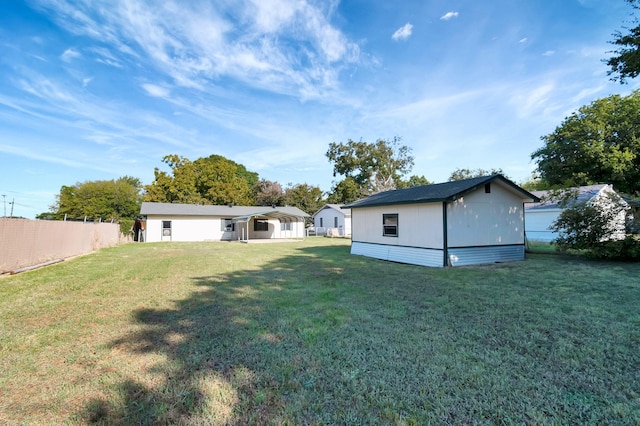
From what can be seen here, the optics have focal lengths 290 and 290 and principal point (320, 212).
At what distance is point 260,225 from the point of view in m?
27.2

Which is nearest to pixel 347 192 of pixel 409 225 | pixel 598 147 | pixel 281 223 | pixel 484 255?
pixel 281 223

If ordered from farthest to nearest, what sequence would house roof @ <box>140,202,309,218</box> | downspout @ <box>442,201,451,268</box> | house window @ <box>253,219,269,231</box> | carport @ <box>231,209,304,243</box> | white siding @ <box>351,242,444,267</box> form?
house window @ <box>253,219,269,231</box> < carport @ <box>231,209,304,243</box> < house roof @ <box>140,202,309,218</box> < white siding @ <box>351,242,444,267</box> < downspout @ <box>442,201,451,268</box>

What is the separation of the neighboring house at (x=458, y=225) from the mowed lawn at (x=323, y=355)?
3515 millimetres

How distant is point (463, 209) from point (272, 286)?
24.2 feet

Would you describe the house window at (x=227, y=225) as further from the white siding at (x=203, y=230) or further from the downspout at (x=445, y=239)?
the downspout at (x=445, y=239)

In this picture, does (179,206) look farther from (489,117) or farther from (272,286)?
(489,117)

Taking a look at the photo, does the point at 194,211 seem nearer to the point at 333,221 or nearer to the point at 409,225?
the point at 333,221

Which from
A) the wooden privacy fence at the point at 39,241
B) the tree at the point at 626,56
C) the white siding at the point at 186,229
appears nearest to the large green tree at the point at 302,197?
the white siding at the point at 186,229

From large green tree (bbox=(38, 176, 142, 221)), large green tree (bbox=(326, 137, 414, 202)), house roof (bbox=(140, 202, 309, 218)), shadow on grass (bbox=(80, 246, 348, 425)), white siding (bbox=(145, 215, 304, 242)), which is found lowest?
shadow on grass (bbox=(80, 246, 348, 425))

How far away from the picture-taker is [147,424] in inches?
86.7

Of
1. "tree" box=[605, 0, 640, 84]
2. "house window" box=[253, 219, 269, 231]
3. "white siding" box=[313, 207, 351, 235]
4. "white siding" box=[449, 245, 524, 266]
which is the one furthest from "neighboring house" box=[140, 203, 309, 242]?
"tree" box=[605, 0, 640, 84]

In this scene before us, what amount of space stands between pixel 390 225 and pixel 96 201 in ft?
143

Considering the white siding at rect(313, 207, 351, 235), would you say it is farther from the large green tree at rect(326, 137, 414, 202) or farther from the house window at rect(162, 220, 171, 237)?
the house window at rect(162, 220, 171, 237)

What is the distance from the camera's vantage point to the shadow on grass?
2.34 meters
